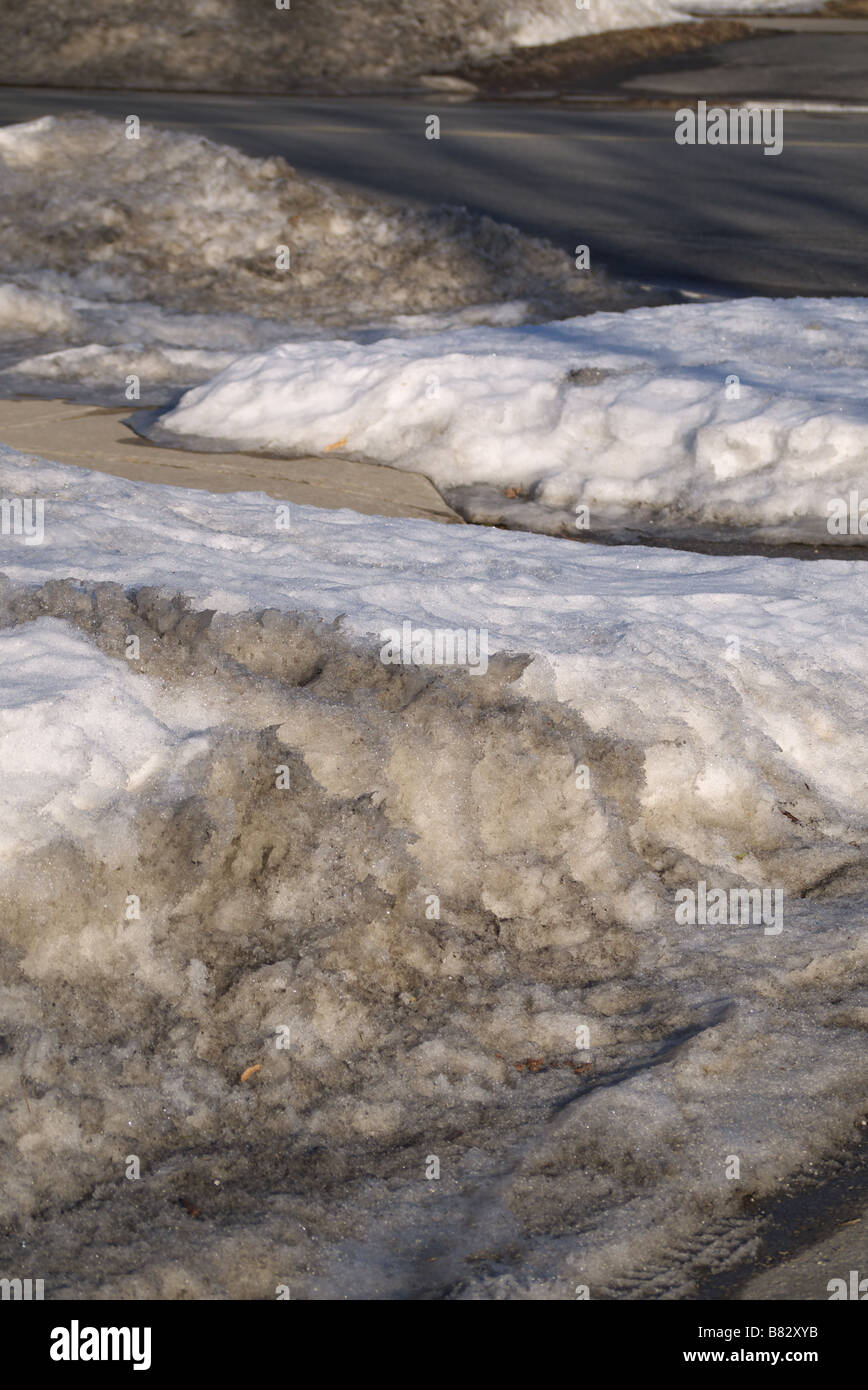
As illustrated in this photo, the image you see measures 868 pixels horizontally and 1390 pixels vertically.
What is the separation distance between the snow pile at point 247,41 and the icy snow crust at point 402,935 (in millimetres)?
18264

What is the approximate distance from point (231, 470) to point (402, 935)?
3.48m

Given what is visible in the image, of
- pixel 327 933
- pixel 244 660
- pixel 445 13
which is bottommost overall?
pixel 327 933

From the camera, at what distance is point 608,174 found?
13070 mm

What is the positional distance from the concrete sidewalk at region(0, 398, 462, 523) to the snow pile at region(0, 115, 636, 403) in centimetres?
122

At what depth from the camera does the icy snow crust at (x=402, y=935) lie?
2.56 m

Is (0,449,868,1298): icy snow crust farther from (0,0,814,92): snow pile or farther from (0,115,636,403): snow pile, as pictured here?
(0,0,814,92): snow pile

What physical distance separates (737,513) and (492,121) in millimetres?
11997

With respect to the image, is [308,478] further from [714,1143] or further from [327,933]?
[714,1143]

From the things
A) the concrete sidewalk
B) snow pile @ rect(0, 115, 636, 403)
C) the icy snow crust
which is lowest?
the icy snow crust

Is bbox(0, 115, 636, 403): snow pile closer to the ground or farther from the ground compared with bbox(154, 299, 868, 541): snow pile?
farther from the ground

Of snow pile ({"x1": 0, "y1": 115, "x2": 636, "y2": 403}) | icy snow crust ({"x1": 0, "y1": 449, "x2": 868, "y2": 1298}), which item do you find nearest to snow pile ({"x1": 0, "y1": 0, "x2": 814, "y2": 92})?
snow pile ({"x1": 0, "y1": 115, "x2": 636, "y2": 403})

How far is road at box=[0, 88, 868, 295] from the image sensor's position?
33.3ft

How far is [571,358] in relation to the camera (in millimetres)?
6992

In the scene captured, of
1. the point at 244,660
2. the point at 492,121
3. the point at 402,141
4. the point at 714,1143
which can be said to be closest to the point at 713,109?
the point at 492,121
